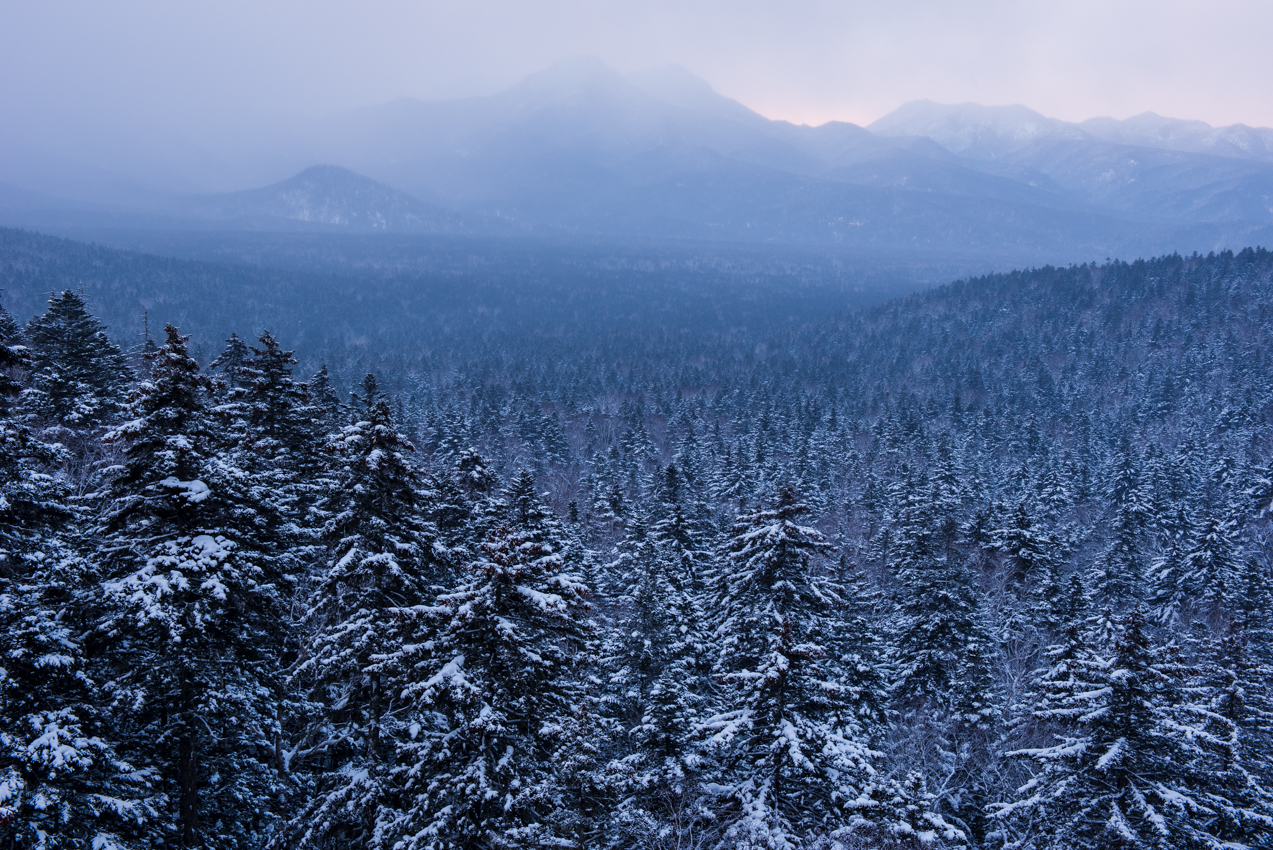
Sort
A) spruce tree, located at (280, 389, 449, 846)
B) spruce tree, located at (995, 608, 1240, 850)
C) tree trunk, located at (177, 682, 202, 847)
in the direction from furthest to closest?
1. spruce tree, located at (280, 389, 449, 846)
2. tree trunk, located at (177, 682, 202, 847)
3. spruce tree, located at (995, 608, 1240, 850)

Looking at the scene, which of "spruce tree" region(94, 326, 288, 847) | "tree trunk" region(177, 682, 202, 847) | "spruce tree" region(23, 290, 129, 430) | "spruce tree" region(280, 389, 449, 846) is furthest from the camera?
"spruce tree" region(23, 290, 129, 430)

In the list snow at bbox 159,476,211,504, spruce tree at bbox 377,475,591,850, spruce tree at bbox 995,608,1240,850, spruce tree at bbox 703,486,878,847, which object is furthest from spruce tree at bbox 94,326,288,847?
spruce tree at bbox 995,608,1240,850

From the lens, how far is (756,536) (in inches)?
638

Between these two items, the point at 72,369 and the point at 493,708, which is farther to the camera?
the point at 72,369

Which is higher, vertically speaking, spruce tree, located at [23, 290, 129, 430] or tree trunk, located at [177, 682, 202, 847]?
spruce tree, located at [23, 290, 129, 430]

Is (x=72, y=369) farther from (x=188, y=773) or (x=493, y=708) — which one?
(x=493, y=708)

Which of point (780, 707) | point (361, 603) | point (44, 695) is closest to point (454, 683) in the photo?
point (361, 603)

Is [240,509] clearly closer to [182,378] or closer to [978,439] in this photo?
[182,378]

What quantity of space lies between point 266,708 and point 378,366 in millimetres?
156171

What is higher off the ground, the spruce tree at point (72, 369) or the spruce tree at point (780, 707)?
the spruce tree at point (72, 369)

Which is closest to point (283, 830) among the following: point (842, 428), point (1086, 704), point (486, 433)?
point (1086, 704)

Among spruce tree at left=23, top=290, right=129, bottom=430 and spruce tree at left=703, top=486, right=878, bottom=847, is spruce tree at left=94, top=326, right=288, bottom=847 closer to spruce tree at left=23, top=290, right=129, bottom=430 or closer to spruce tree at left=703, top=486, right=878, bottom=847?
spruce tree at left=703, top=486, right=878, bottom=847

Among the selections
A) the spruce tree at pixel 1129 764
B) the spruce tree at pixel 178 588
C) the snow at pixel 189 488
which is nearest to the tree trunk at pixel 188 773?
the spruce tree at pixel 178 588

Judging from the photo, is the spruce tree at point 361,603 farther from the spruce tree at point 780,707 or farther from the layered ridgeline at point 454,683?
the spruce tree at point 780,707
